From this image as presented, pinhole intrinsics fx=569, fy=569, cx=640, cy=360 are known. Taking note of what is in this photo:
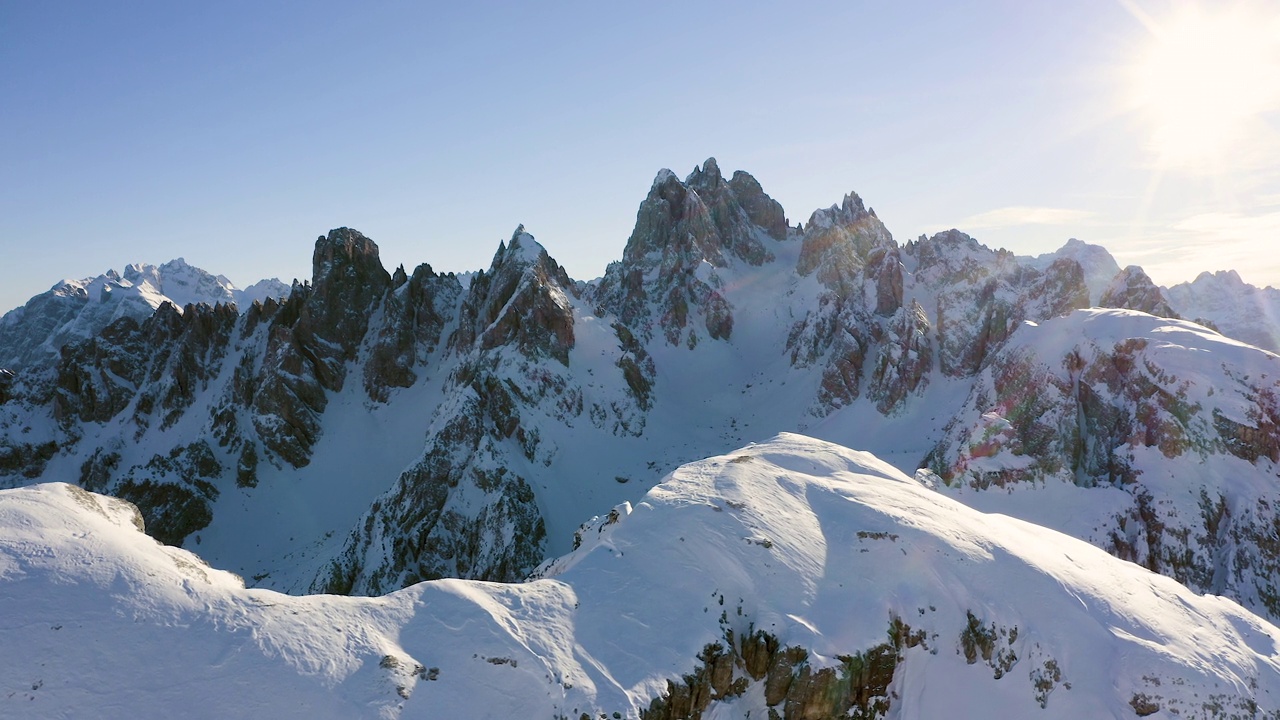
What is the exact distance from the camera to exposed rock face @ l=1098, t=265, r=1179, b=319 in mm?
60175

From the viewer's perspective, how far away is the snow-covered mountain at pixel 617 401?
3912cm

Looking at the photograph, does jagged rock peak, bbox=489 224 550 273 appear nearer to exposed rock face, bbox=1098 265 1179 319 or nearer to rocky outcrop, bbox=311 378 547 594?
rocky outcrop, bbox=311 378 547 594

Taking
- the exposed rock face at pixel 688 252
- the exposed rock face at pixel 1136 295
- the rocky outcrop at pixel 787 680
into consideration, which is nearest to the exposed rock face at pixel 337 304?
the exposed rock face at pixel 688 252

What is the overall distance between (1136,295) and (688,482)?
208 ft

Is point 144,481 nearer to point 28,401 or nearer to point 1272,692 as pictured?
point 28,401

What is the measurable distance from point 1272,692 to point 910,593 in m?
14.1

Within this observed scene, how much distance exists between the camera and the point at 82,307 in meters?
135

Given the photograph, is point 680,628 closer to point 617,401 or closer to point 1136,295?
point 617,401

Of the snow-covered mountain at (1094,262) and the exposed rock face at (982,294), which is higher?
the snow-covered mountain at (1094,262)

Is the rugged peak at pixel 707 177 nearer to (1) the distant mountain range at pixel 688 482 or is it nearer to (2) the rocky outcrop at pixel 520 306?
(1) the distant mountain range at pixel 688 482

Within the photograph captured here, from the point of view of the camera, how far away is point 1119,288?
64.8 meters

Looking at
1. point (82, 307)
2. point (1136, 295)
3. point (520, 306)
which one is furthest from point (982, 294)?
point (82, 307)

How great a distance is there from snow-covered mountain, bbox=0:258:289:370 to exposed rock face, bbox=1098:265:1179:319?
5215 inches

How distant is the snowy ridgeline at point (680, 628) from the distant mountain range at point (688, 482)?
0.38 feet
